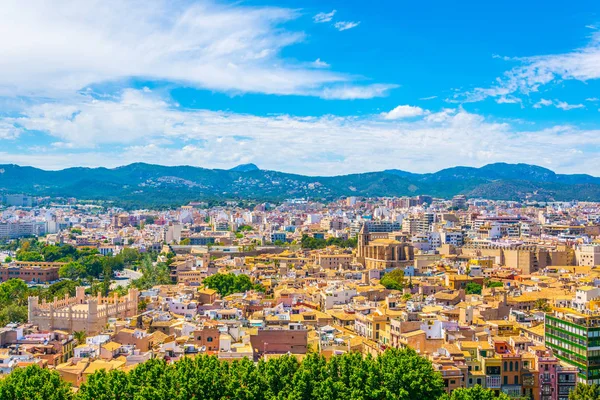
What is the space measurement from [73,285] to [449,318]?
79.2 ft

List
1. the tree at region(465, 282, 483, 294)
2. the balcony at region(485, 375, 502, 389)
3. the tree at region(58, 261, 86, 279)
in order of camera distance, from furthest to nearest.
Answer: the tree at region(58, 261, 86, 279), the tree at region(465, 282, 483, 294), the balcony at region(485, 375, 502, 389)

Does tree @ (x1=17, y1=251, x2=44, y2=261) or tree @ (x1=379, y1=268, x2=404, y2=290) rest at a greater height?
tree @ (x1=379, y1=268, x2=404, y2=290)

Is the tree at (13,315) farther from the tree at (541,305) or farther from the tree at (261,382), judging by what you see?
the tree at (541,305)

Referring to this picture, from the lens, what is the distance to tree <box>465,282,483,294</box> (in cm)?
4177

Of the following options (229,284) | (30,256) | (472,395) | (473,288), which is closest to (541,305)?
(473,288)

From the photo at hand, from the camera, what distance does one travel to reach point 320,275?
48.2m

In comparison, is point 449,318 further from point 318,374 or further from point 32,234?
point 32,234

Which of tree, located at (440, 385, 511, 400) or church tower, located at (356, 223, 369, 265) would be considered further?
church tower, located at (356, 223, 369, 265)

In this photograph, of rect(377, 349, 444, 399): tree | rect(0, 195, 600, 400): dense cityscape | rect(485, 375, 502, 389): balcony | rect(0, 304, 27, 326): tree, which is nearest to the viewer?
rect(377, 349, 444, 399): tree

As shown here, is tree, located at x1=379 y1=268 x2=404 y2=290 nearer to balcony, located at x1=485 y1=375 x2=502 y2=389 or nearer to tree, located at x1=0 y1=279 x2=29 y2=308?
tree, located at x1=0 y1=279 x2=29 y2=308

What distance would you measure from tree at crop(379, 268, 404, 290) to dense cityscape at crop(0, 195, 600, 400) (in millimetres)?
81

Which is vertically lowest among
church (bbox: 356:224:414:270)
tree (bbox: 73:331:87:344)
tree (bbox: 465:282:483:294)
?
tree (bbox: 73:331:87:344)

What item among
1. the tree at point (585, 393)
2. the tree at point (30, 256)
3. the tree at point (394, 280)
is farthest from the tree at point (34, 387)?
the tree at point (30, 256)

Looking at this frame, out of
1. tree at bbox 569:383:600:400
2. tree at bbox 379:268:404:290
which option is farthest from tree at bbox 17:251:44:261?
tree at bbox 569:383:600:400
